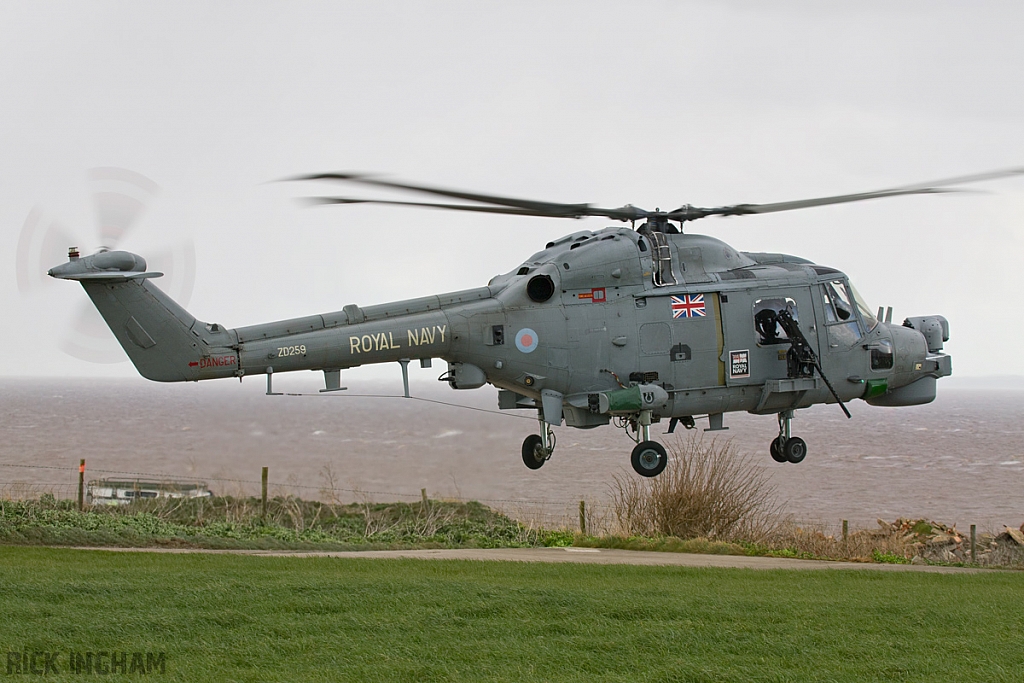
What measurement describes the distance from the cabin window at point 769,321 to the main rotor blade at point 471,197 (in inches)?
136

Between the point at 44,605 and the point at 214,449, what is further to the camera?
the point at 214,449

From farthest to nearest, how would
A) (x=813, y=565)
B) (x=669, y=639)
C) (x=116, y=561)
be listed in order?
(x=813, y=565), (x=116, y=561), (x=669, y=639)

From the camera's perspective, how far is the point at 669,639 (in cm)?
1322

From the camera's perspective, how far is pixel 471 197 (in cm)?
1303

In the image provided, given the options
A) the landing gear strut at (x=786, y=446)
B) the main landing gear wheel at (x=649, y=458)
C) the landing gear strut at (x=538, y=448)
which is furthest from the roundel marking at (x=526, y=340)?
the landing gear strut at (x=786, y=446)

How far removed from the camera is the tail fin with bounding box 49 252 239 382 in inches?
515

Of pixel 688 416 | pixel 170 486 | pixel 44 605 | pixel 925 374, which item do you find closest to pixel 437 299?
pixel 688 416

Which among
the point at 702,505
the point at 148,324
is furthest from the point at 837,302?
the point at 702,505

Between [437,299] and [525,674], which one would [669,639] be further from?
[437,299]

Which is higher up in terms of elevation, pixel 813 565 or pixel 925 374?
pixel 925 374

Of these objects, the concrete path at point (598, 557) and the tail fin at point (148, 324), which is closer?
the tail fin at point (148, 324)

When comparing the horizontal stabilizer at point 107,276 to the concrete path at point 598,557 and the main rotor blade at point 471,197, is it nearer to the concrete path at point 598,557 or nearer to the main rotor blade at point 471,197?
the main rotor blade at point 471,197

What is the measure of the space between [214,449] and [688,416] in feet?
54.8

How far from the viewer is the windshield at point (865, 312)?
55.4 ft
